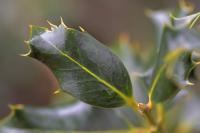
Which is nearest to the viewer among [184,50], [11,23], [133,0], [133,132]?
[184,50]

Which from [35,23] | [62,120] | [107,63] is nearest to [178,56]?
[107,63]

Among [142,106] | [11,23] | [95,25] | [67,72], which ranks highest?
[67,72]

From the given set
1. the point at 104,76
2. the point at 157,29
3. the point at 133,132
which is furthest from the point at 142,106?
the point at 157,29

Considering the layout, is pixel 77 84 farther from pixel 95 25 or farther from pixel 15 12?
pixel 95 25

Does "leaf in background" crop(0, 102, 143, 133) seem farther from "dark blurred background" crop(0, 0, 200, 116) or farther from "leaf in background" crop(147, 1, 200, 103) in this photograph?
"dark blurred background" crop(0, 0, 200, 116)

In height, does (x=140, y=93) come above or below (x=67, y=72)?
below

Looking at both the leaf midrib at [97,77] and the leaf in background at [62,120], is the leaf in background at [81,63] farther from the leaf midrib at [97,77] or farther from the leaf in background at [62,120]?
the leaf in background at [62,120]
